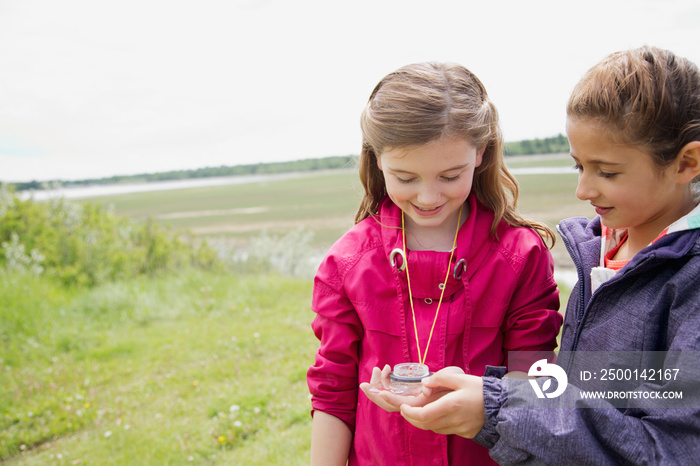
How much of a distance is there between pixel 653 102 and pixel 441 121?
0.60 m

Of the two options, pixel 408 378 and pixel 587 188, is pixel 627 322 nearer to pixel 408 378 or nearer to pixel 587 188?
pixel 587 188

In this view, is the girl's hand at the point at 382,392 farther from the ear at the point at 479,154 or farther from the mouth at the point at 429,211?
the ear at the point at 479,154

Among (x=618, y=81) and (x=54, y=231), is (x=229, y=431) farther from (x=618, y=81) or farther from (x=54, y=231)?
(x=54, y=231)

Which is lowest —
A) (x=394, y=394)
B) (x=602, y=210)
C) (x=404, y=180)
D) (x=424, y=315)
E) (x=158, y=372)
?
(x=158, y=372)

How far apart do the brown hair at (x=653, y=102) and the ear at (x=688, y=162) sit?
0.02m

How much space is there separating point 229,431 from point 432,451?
2527mm

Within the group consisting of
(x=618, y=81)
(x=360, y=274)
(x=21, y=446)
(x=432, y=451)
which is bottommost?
(x=21, y=446)

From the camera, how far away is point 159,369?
534 centimetres

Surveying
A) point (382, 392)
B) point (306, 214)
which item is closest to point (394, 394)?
point (382, 392)

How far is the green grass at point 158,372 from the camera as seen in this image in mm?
3988

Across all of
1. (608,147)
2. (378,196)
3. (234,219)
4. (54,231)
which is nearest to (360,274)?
(378,196)

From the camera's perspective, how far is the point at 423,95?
185 centimetres

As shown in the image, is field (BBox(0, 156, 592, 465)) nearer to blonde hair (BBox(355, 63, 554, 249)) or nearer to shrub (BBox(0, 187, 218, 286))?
blonde hair (BBox(355, 63, 554, 249))

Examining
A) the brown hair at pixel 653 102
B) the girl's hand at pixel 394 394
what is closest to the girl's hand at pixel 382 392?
the girl's hand at pixel 394 394
